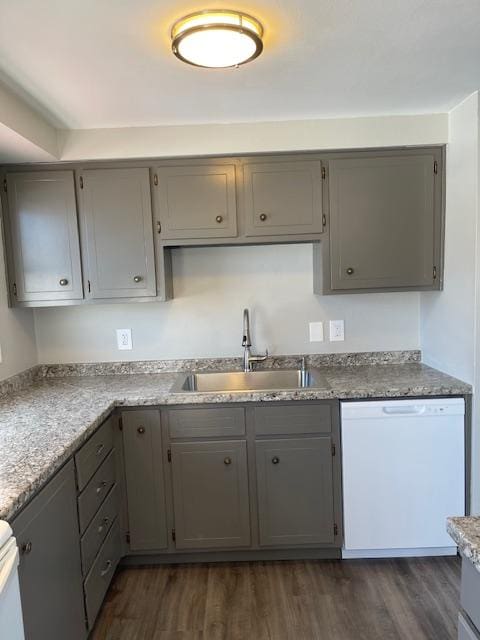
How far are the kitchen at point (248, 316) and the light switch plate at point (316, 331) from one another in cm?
19

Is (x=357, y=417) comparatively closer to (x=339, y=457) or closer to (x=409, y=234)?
(x=339, y=457)

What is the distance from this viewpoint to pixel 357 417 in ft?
6.85

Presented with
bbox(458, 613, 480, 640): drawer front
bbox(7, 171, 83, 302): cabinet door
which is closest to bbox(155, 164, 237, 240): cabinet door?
bbox(7, 171, 83, 302): cabinet door

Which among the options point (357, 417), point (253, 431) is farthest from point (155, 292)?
point (357, 417)

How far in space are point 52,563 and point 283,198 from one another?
189 centimetres

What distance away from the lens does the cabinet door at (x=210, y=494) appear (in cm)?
214

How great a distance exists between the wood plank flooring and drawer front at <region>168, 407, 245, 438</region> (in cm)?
72

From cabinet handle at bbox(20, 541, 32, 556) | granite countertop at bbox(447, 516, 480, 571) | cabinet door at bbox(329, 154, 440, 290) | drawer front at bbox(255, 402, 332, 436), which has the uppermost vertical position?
cabinet door at bbox(329, 154, 440, 290)

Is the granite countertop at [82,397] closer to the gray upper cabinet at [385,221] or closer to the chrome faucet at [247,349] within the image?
the chrome faucet at [247,349]

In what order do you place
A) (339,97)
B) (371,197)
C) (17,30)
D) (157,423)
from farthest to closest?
(371,197)
(157,423)
(339,97)
(17,30)

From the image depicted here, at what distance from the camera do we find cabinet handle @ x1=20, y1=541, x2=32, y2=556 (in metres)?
1.20

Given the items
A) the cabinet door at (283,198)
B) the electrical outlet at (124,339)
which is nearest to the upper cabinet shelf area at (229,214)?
the cabinet door at (283,198)

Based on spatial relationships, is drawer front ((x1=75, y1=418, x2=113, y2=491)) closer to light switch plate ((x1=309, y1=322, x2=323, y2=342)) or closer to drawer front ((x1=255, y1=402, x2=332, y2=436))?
drawer front ((x1=255, y1=402, x2=332, y2=436))

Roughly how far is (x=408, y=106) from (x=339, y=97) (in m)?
0.41
